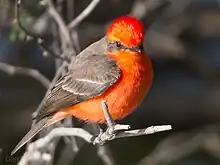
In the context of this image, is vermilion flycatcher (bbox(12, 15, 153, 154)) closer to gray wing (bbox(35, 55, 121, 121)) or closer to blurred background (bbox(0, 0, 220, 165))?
gray wing (bbox(35, 55, 121, 121))

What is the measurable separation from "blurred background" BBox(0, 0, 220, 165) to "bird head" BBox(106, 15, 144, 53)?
1.41 m

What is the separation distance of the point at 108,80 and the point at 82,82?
28 centimetres

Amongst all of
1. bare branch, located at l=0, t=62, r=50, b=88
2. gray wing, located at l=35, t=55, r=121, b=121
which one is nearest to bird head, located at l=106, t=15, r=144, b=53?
gray wing, located at l=35, t=55, r=121, b=121

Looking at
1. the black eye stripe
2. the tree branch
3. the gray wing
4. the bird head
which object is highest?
the bird head

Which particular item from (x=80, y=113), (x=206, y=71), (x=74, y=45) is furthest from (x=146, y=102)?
(x=80, y=113)

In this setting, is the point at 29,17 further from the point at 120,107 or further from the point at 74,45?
the point at 120,107

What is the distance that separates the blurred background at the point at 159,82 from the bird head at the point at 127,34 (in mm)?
1410

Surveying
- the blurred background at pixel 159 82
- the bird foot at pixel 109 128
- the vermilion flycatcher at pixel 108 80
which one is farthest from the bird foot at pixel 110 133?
the blurred background at pixel 159 82

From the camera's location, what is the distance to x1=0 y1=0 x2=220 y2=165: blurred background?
276 inches

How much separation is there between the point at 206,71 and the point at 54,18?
214cm

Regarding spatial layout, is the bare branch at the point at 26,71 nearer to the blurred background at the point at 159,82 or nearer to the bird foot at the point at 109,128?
the blurred background at the point at 159,82

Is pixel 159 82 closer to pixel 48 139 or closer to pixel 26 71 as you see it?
pixel 26 71

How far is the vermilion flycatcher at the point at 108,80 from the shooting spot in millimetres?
5047

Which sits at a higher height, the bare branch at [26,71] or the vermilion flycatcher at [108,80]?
the vermilion flycatcher at [108,80]
